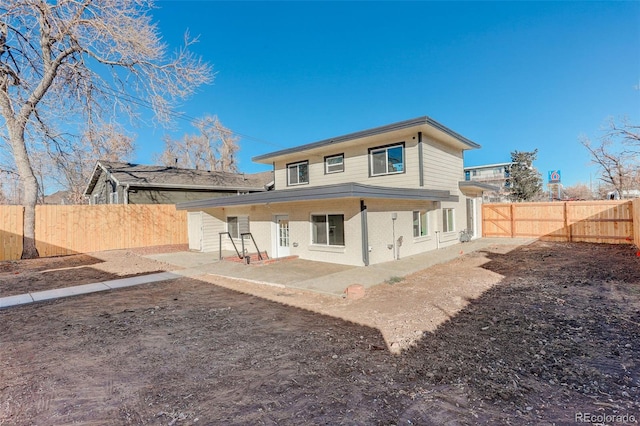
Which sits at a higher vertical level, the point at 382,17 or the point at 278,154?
the point at 382,17

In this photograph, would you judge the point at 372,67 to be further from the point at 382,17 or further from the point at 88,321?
the point at 88,321

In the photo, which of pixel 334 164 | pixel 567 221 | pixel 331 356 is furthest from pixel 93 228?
pixel 567 221

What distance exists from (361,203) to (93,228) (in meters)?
13.1

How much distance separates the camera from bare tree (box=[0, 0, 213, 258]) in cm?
1162

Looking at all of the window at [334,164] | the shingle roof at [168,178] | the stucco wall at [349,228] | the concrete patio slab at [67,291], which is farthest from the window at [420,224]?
the shingle roof at [168,178]

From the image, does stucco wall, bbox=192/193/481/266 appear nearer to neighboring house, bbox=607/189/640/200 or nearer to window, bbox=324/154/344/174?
window, bbox=324/154/344/174

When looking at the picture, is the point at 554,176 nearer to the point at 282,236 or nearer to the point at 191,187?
the point at 282,236

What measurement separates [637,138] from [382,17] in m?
14.5

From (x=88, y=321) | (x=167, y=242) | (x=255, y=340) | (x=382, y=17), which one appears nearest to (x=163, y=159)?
(x=167, y=242)

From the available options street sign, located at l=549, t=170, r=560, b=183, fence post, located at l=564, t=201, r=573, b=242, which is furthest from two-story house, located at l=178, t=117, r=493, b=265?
→ street sign, located at l=549, t=170, r=560, b=183

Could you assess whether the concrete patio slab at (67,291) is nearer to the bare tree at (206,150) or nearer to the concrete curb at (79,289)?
the concrete curb at (79,289)

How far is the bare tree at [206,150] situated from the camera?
35156 mm

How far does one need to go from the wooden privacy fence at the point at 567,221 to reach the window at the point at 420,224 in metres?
6.79

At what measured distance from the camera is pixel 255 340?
167 inches
